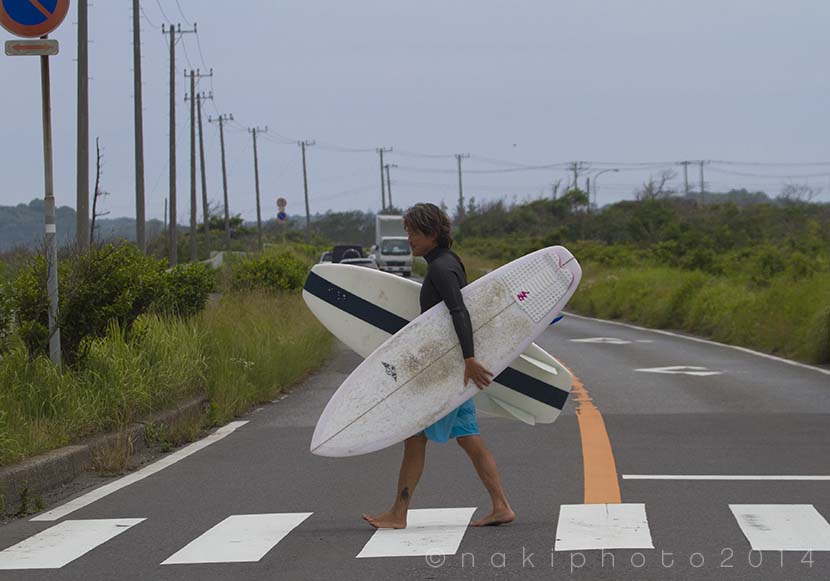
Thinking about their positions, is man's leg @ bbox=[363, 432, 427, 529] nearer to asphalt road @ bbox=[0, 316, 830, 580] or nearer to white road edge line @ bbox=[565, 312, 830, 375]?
asphalt road @ bbox=[0, 316, 830, 580]

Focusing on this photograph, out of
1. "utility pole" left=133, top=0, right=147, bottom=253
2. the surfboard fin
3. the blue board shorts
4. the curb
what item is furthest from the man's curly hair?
"utility pole" left=133, top=0, right=147, bottom=253

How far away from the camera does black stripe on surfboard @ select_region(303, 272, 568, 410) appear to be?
7383mm

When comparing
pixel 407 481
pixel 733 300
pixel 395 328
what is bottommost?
pixel 407 481

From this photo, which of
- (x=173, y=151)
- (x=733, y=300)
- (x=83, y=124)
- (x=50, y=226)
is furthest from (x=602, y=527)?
(x=173, y=151)

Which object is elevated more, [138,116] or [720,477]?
[138,116]

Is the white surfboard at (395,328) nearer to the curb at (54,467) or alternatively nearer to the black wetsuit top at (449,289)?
the black wetsuit top at (449,289)

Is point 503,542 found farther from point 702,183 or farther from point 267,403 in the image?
point 702,183

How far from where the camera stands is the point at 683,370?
685 inches

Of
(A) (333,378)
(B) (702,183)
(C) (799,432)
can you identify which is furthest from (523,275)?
(B) (702,183)

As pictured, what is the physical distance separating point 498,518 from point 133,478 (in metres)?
3.49

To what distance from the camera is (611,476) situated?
8.77m

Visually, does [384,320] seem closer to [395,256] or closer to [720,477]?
[720,477]

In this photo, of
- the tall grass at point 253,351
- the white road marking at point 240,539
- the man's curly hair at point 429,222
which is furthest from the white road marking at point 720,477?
the tall grass at point 253,351

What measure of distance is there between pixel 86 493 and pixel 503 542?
3560mm
